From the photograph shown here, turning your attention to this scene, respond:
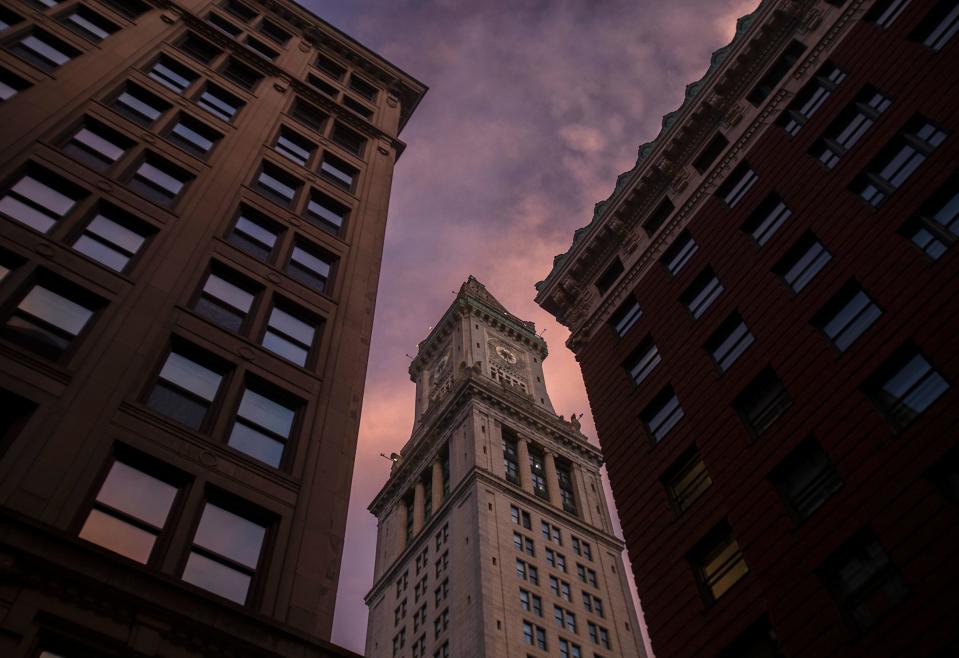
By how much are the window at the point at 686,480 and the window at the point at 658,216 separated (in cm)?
1483

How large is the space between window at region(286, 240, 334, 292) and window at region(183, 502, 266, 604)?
446 inches

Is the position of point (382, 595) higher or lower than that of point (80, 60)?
higher

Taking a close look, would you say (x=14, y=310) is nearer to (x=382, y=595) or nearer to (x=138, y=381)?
(x=138, y=381)

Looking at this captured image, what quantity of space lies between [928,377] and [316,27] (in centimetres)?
4087

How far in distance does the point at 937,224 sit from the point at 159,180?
26033 mm

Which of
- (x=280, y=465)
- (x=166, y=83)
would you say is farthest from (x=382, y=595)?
(x=280, y=465)

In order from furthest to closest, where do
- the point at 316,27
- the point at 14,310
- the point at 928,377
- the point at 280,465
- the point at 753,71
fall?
1. the point at 316,27
2. the point at 753,71
3. the point at 928,377
4. the point at 280,465
5. the point at 14,310

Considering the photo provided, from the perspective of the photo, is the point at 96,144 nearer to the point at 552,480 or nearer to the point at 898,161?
the point at 898,161

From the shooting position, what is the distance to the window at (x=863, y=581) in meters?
21.9

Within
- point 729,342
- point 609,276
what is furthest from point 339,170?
point 729,342

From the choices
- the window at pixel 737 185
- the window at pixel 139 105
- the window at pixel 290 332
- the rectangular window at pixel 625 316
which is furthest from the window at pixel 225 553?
the window at pixel 737 185

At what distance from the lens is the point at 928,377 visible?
2442cm

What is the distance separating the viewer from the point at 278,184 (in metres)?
34.2

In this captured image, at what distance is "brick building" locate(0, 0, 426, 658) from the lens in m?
16.0
